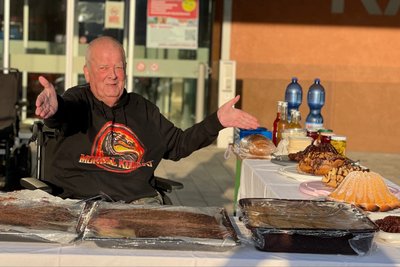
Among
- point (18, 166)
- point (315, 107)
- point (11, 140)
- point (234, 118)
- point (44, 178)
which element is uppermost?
point (234, 118)

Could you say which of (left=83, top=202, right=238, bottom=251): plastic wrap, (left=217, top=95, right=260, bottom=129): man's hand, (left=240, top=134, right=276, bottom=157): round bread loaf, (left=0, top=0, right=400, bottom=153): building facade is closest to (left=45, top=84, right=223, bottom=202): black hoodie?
(left=217, top=95, right=260, bottom=129): man's hand

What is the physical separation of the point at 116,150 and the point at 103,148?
66mm

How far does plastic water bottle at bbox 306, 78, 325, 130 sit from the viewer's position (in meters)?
5.32

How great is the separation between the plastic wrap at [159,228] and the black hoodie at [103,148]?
1.18 meters

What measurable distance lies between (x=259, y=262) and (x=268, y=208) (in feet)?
1.25

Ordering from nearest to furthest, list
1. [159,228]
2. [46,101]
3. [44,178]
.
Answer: [159,228], [46,101], [44,178]

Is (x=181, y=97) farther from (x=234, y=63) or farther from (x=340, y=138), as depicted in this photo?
(x=340, y=138)

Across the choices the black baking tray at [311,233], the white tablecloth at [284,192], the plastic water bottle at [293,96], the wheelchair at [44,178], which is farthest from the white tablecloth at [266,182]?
the black baking tray at [311,233]

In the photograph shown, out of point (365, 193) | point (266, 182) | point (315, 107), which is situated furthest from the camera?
point (315, 107)

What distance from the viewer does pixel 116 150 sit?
410 centimetres

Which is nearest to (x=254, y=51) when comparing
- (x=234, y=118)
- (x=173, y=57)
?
(x=173, y=57)

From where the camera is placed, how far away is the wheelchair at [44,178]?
13.2ft

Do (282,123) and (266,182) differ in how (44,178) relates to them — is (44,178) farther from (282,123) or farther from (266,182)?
(282,123)

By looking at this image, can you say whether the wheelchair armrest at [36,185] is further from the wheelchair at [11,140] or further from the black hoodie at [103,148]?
the wheelchair at [11,140]
